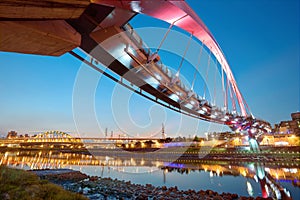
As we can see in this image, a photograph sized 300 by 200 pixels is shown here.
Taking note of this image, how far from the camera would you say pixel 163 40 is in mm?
7625

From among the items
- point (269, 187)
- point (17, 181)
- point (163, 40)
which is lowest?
point (269, 187)

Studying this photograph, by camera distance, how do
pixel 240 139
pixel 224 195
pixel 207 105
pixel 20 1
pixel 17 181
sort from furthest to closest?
1. pixel 240 139
2. pixel 207 105
3. pixel 224 195
4. pixel 17 181
5. pixel 20 1

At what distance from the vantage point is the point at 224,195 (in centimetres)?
761

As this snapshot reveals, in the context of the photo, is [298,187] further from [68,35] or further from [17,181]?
[17,181]

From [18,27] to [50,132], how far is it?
4011 inches

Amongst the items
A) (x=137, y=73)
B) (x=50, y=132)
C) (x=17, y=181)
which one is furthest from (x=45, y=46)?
(x=50, y=132)

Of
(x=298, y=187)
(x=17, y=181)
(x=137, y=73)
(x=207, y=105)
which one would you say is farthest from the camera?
(x=207, y=105)

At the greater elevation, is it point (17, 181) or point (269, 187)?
point (17, 181)

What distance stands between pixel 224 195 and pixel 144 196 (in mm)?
3577

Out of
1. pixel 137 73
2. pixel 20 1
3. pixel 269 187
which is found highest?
pixel 137 73

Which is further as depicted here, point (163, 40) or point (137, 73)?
point (137, 73)

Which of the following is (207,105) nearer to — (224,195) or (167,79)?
(167,79)

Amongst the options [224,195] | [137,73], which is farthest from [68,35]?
[224,195]

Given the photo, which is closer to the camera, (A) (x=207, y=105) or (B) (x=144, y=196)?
(B) (x=144, y=196)
